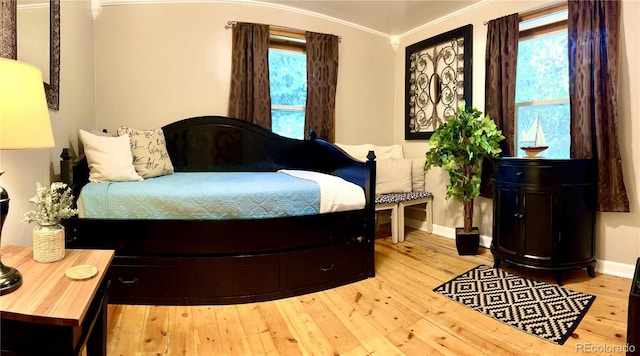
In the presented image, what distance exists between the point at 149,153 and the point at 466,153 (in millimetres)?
2444

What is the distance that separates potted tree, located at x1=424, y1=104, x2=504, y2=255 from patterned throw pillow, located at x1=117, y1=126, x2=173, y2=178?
2.16 m

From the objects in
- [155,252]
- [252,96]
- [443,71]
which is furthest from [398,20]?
[155,252]

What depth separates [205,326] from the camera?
1612 millimetres

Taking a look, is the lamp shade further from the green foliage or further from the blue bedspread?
the green foliage

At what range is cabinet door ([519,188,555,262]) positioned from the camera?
2.11m

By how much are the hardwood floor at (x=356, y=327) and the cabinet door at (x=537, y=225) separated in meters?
0.27

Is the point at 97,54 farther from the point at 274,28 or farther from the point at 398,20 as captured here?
the point at 398,20

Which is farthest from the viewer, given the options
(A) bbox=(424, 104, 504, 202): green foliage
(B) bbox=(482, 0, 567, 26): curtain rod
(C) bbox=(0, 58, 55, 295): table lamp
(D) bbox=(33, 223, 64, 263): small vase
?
(A) bbox=(424, 104, 504, 202): green foliage

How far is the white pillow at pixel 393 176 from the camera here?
3.16 metres

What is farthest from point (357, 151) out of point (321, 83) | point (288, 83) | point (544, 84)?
point (544, 84)

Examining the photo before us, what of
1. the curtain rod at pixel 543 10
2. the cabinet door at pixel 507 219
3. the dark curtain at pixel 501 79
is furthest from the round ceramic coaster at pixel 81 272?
the curtain rod at pixel 543 10

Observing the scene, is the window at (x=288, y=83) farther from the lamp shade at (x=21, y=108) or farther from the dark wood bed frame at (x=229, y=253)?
the lamp shade at (x=21, y=108)

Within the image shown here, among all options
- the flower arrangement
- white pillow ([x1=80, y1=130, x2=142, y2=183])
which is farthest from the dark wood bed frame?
the flower arrangement

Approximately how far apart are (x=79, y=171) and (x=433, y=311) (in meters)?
2.23
